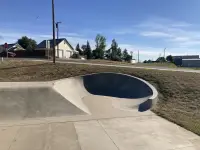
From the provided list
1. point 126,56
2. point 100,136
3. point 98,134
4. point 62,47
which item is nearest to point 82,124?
point 98,134

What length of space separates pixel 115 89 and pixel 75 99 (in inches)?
152

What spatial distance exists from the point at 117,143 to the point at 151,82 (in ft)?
28.0

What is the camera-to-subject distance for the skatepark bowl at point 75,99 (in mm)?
9047

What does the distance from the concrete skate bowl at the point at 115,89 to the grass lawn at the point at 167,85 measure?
2.72 feet

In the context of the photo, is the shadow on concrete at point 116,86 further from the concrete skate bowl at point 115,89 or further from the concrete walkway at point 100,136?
the concrete walkway at point 100,136

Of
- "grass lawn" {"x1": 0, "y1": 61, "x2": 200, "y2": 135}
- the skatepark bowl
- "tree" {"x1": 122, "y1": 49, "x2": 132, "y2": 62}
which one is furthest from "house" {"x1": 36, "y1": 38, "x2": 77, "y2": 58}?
the skatepark bowl

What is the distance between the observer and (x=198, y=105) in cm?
1074

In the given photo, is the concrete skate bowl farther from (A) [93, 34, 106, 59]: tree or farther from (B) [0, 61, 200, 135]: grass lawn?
(A) [93, 34, 106, 59]: tree

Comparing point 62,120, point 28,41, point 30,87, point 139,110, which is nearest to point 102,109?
point 139,110

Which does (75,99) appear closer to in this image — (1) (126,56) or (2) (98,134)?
(2) (98,134)

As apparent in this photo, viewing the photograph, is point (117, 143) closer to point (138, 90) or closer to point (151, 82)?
point (138, 90)

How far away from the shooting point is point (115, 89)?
14133mm

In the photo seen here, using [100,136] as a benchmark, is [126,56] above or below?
above

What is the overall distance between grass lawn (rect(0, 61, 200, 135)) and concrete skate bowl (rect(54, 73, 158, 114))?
829 millimetres
